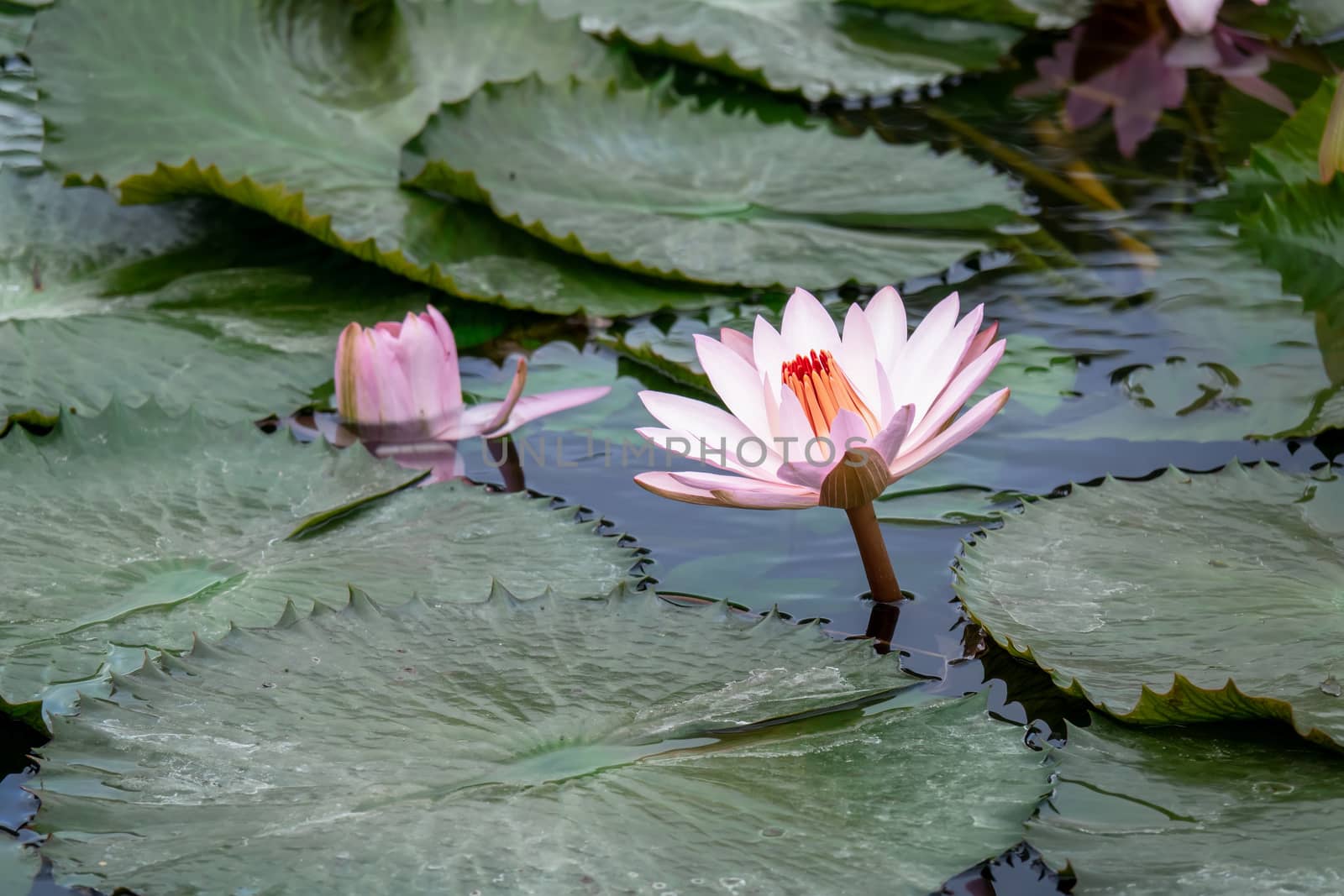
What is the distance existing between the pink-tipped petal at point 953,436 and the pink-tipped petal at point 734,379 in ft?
0.54

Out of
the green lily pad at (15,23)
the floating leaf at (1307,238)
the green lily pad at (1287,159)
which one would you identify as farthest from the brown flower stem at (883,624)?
the green lily pad at (15,23)

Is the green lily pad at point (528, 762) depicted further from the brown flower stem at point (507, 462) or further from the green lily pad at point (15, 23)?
the green lily pad at point (15, 23)

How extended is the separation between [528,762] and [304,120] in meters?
1.85

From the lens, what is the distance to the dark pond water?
4.74 ft

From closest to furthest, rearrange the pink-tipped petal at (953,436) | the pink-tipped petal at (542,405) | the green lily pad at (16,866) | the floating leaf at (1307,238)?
the green lily pad at (16,866) < the pink-tipped petal at (953,436) < the pink-tipped petal at (542,405) < the floating leaf at (1307,238)

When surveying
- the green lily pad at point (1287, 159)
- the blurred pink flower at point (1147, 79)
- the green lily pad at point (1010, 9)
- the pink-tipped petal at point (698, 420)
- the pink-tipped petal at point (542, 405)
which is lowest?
the pink-tipped petal at point (542, 405)

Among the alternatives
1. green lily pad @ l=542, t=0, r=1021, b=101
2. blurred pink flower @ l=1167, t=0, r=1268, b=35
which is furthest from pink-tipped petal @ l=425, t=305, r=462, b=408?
blurred pink flower @ l=1167, t=0, r=1268, b=35

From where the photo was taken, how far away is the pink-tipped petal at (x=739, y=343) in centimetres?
148

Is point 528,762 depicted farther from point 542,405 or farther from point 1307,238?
point 1307,238

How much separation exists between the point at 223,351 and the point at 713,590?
1036 millimetres

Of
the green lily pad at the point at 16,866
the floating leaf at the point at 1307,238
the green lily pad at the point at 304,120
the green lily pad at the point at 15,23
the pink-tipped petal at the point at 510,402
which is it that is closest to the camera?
the green lily pad at the point at 16,866

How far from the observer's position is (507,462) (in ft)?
6.54

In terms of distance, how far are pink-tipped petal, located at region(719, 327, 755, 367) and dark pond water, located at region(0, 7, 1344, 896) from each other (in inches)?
12.6

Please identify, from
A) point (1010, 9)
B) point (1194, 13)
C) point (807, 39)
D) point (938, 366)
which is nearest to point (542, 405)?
point (938, 366)
